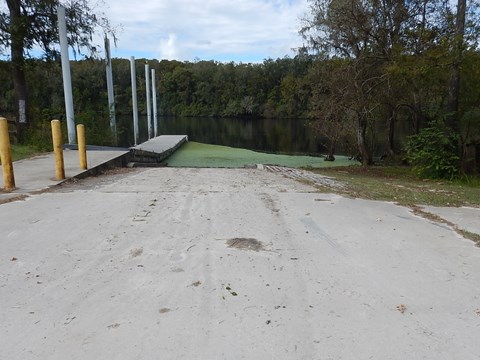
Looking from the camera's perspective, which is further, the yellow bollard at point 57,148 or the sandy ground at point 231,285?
the yellow bollard at point 57,148

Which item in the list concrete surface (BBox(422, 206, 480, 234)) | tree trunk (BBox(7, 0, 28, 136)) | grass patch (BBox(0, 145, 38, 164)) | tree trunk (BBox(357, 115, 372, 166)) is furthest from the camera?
tree trunk (BBox(357, 115, 372, 166))

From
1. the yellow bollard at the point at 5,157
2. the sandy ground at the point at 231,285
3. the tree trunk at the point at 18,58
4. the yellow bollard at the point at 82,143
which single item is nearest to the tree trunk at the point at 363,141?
the yellow bollard at the point at 82,143

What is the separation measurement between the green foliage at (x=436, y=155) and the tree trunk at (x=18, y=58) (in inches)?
496

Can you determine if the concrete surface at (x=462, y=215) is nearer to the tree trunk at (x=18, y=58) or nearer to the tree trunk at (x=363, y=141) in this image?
the tree trunk at (x=363, y=141)

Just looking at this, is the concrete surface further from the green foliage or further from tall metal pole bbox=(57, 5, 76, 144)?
tall metal pole bbox=(57, 5, 76, 144)

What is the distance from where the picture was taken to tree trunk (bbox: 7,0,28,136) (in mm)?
12641

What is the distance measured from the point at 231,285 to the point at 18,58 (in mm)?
13542

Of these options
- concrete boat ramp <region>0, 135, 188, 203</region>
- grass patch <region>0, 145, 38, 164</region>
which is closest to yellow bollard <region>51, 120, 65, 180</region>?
concrete boat ramp <region>0, 135, 188, 203</region>

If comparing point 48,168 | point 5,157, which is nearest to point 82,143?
point 48,168

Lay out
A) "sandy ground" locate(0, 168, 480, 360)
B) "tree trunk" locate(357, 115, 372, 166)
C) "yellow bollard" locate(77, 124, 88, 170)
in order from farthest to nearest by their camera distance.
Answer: "tree trunk" locate(357, 115, 372, 166) < "yellow bollard" locate(77, 124, 88, 170) < "sandy ground" locate(0, 168, 480, 360)

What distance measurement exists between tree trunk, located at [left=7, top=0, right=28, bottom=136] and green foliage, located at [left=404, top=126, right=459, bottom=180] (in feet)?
41.3

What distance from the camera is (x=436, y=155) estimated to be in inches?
432

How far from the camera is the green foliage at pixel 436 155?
10922mm

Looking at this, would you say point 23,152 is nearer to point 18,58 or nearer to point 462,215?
point 18,58
